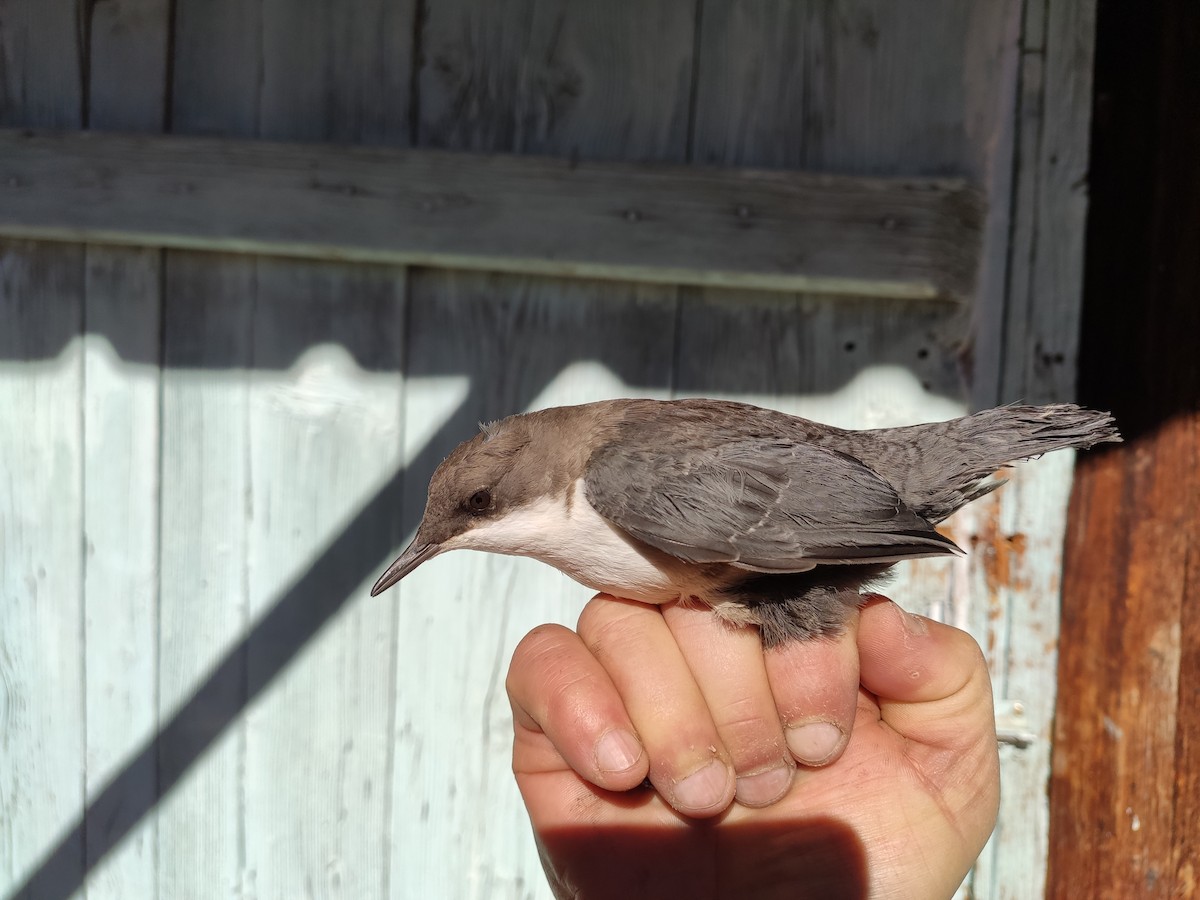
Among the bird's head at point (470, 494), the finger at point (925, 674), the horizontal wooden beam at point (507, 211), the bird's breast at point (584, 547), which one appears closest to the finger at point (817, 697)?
the finger at point (925, 674)

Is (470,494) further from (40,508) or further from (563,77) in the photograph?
(40,508)

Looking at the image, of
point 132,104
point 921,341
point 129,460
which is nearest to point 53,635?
point 129,460

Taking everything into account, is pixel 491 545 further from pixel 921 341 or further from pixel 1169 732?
pixel 1169 732

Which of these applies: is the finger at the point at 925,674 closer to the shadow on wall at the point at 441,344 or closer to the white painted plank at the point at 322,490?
the shadow on wall at the point at 441,344

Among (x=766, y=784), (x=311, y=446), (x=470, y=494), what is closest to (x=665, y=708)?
(x=766, y=784)

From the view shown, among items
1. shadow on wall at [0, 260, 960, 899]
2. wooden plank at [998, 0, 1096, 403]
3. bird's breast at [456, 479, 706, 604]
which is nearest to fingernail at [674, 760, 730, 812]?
bird's breast at [456, 479, 706, 604]
